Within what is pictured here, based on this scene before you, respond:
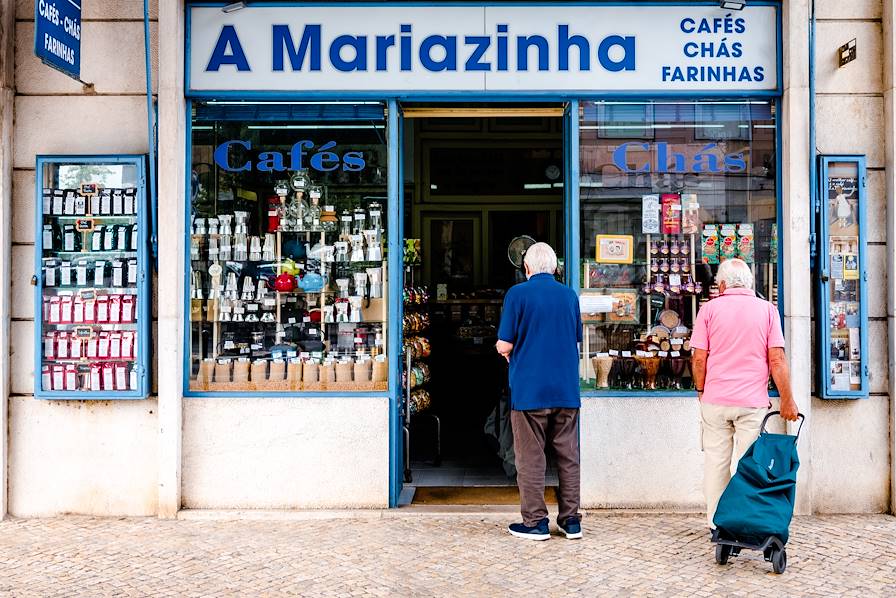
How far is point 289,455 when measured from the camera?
6309mm

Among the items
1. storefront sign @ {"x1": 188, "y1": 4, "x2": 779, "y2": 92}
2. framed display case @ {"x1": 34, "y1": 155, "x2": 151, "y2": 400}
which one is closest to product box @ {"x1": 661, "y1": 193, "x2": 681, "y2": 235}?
storefront sign @ {"x1": 188, "y1": 4, "x2": 779, "y2": 92}

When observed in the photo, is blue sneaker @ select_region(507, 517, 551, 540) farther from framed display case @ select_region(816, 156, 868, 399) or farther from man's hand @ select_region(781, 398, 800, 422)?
framed display case @ select_region(816, 156, 868, 399)

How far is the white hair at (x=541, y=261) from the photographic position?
18.7 feet

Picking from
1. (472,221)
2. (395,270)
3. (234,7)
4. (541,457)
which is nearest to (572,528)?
(541,457)

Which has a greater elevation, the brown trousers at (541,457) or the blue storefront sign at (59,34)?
the blue storefront sign at (59,34)

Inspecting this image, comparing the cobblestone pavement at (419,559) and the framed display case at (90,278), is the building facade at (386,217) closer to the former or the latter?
the framed display case at (90,278)

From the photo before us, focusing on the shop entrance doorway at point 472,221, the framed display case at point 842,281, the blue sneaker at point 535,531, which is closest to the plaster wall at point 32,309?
the blue sneaker at point 535,531

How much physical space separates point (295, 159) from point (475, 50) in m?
1.58

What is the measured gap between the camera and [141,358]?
6.25 meters

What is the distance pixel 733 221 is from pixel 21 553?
5.47 meters

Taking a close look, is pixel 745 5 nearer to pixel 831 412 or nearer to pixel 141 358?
pixel 831 412

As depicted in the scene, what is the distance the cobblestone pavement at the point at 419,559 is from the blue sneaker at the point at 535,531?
0.05 m

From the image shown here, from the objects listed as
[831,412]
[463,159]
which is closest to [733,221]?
[831,412]

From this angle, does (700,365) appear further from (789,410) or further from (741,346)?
(789,410)
